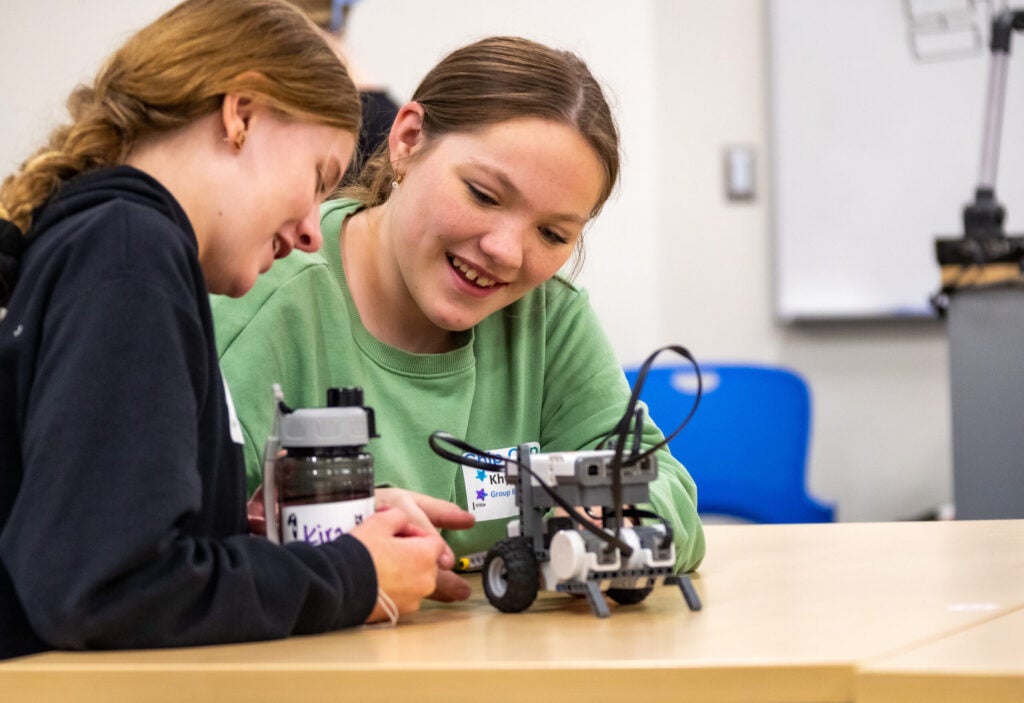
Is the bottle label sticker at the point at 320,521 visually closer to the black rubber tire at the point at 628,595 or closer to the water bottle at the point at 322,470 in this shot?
the water bottle at the point at 322,470

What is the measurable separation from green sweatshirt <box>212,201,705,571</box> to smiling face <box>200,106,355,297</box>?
243 millimetres

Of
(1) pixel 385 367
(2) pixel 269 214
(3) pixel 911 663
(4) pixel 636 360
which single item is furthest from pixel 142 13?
(3) pixel 911 663

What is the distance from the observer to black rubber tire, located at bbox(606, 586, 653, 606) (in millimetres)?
926

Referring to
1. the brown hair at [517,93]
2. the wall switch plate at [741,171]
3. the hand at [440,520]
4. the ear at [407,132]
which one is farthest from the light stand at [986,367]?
the hand at [440,520]

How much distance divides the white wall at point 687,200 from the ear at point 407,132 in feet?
5.95

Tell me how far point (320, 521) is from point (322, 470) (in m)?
0.04

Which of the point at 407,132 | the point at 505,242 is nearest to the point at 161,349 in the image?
the point at 505,242

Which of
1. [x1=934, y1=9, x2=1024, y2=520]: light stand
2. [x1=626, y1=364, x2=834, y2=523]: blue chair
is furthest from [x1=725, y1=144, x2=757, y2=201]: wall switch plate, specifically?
[x1=934, y1=9, x2=1024, y2=520]: light stand

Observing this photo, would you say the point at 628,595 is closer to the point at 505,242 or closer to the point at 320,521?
the point at 320,521

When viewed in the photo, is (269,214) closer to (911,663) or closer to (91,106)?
(91,106)

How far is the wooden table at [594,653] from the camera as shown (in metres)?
0.69

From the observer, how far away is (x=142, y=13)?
10.4 ft

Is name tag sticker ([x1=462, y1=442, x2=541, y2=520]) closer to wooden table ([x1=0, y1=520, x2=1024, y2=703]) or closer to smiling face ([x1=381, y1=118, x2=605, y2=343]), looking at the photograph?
smiling face ([x1=381, y1=118, x2=605, y2=343])

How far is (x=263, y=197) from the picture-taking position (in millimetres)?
974
